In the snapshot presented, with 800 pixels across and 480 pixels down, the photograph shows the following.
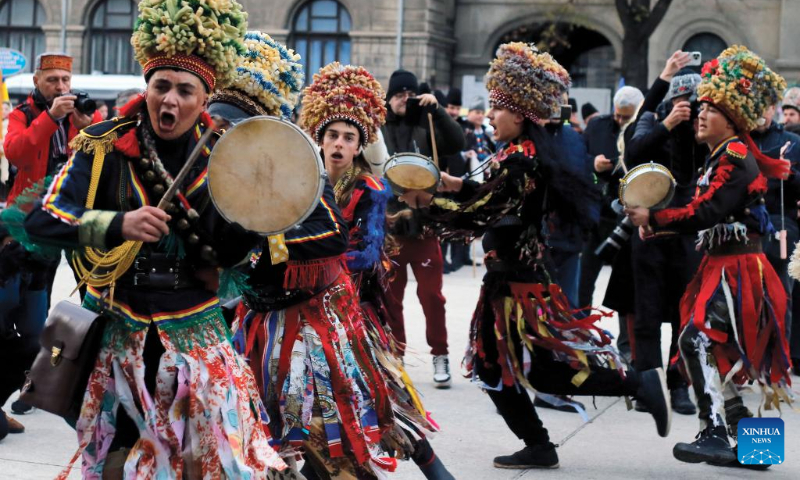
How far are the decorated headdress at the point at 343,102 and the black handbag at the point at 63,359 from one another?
79.2 inches

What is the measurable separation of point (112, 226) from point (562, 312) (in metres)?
2.93

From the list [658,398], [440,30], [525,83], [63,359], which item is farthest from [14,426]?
[440,30]

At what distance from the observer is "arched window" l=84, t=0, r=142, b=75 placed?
3234cm

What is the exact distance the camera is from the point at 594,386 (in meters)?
5.75

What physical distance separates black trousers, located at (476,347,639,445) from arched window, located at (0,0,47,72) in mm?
29374

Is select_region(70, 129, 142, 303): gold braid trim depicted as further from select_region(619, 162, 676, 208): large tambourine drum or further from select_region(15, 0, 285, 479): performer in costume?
select_region(619, 162, 676, 208): large tambourine drum

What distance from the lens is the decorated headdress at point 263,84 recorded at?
477 centimetres

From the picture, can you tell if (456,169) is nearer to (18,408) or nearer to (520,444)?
(520,444)

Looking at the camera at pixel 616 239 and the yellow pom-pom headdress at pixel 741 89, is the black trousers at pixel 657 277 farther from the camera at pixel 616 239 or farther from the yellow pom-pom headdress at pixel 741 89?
the yellow pom-pom headdress at pixel 741 89

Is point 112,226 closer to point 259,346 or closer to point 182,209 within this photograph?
point 182,209

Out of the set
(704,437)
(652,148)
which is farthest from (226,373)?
(652,148)

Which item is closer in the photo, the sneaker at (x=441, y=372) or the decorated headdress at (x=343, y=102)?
the decorated headdress at (x=343, y=102)

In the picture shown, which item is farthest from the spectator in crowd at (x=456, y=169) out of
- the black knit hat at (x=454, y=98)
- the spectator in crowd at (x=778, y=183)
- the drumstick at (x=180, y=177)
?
the drumstick at (x=180, y=177)

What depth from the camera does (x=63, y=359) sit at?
11.9ft
